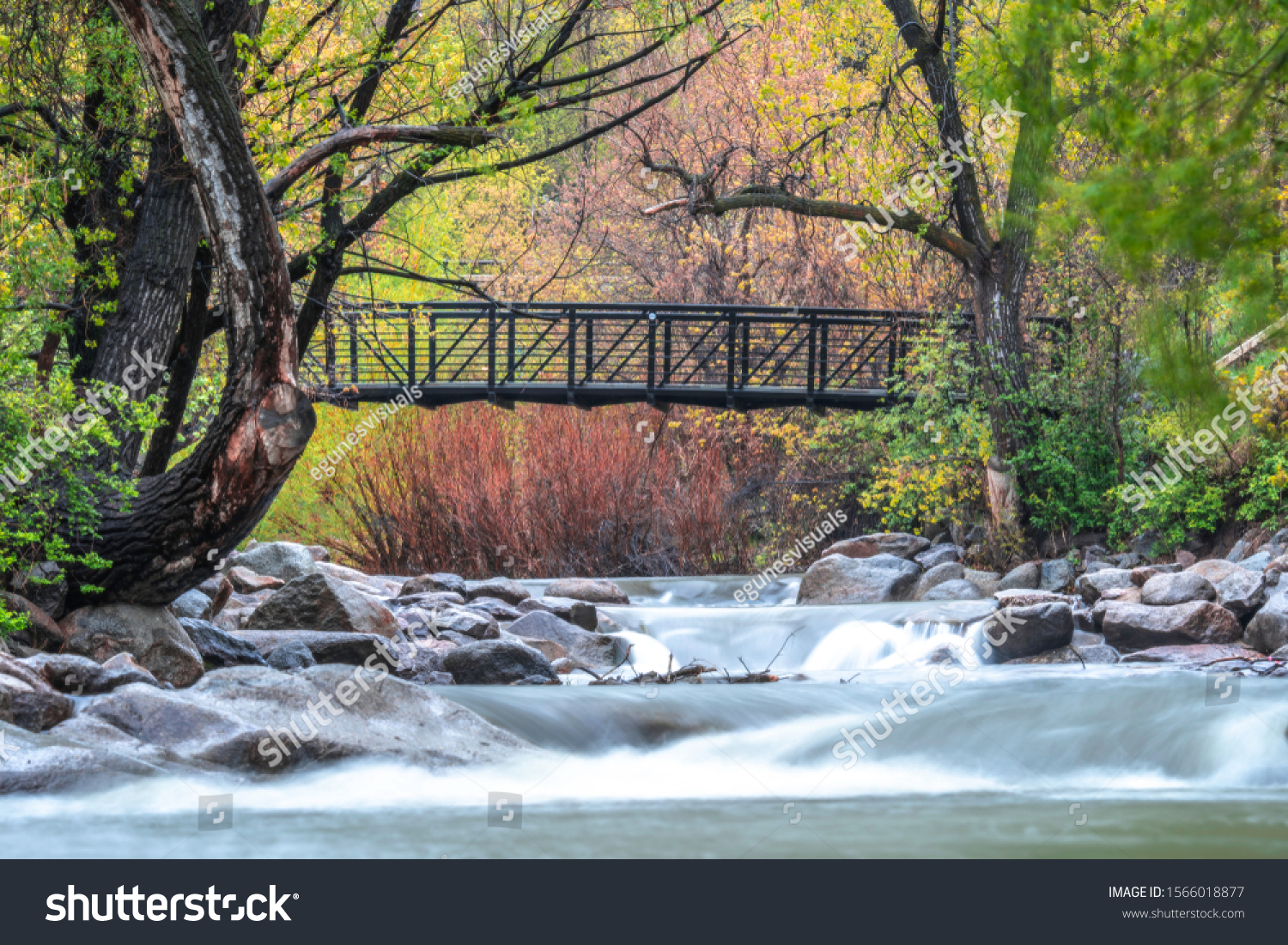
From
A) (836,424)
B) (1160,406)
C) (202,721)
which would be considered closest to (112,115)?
(202,721)

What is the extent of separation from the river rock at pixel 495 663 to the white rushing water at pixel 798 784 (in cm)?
69

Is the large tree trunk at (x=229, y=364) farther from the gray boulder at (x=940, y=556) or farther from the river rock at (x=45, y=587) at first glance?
the gray boulder at (x=940, y=556)

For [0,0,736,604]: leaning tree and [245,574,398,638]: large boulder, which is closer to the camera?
[0,0,736,604]: leaning tree

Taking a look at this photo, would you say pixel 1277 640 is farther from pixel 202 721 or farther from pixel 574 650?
pixel 202 721

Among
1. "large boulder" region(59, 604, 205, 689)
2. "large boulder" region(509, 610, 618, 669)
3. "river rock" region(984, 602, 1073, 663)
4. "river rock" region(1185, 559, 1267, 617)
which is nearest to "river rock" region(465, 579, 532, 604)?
"large boulder" region(509, 610, 618, 669)

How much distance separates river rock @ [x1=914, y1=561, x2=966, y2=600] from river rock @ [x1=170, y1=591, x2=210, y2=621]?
7687 millimetres

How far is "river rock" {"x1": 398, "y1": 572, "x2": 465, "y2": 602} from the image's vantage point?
12516 millimetres

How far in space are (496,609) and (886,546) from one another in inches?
266

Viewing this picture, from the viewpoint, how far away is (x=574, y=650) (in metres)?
10.1

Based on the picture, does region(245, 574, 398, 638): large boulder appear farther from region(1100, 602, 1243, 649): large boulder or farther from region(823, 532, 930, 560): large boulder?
region(823, 532, 930, 560): large boulder

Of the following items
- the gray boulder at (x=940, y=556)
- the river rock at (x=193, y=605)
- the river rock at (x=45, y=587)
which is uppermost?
the river rock at (x=45, y=587)

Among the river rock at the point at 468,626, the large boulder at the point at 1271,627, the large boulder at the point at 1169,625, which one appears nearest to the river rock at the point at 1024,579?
the large boulder at the point at 1169,625

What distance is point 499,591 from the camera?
1200cm

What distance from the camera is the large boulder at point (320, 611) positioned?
8.77 m
